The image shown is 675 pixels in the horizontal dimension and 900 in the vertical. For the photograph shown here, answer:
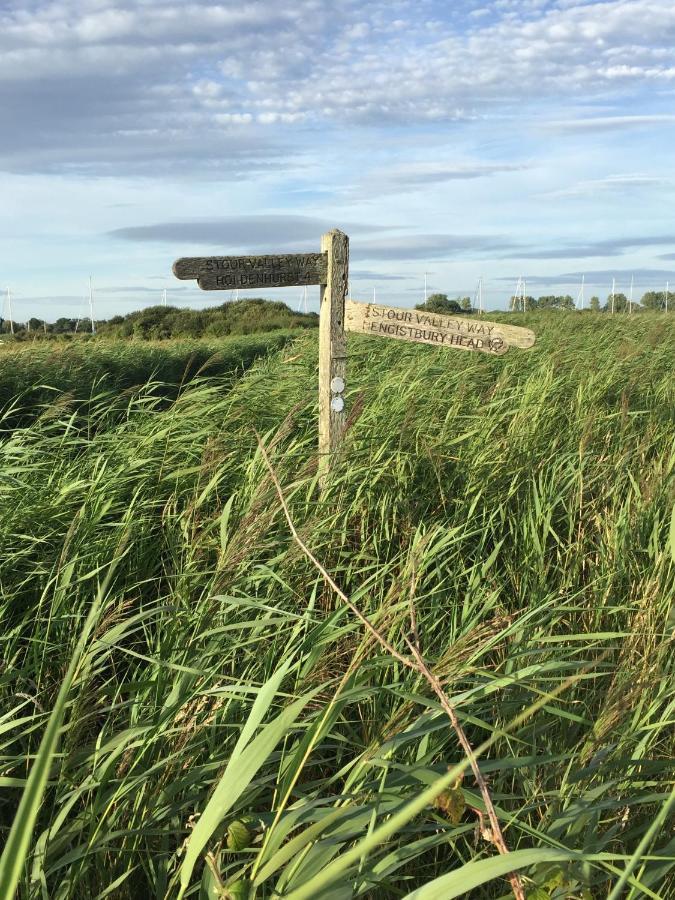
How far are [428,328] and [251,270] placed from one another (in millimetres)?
1014

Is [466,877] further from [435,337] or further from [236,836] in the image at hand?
[435,337]

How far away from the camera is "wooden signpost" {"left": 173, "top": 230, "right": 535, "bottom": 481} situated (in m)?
3.99

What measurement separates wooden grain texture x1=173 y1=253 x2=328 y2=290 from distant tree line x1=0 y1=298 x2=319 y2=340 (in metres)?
17.1

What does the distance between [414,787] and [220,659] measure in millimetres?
666

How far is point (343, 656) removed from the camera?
246cm

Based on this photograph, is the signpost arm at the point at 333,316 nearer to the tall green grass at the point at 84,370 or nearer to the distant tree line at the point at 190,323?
the tall green grass at the point at 84,370

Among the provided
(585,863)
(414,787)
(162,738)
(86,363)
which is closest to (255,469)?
(162,738)

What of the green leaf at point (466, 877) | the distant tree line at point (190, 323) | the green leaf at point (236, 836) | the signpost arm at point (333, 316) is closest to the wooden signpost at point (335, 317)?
the signpost arm at point (333, 316)

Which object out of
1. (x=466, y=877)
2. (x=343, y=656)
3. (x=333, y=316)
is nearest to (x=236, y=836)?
(x=466, y=877)

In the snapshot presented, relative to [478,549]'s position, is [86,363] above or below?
above

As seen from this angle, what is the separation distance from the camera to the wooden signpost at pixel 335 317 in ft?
13.1

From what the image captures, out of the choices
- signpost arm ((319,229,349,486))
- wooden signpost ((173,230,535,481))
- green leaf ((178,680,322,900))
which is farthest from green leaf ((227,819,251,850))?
signpost arm ((319,229,349,486))

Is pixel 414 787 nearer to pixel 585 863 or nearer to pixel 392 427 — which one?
pixel 585 863

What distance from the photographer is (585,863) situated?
126 cm
